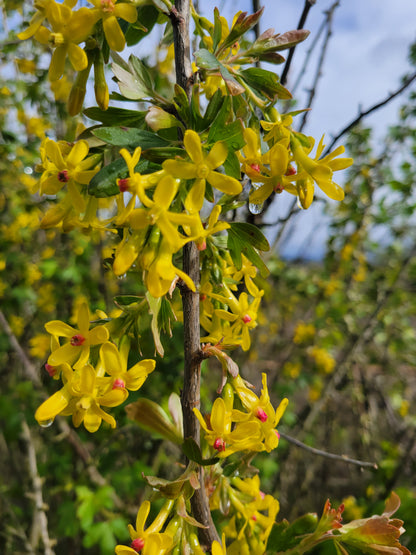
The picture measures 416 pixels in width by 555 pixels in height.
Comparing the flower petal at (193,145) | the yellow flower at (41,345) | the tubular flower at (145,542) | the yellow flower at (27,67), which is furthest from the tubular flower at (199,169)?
the yellow flower at (27,67)

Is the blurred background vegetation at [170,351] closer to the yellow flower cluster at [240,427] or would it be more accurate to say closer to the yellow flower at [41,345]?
the yellow flower at [41,345]

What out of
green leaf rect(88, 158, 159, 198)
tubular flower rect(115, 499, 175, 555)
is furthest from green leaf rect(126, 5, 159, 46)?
tubular flower rect(115, 499, 175, 555)

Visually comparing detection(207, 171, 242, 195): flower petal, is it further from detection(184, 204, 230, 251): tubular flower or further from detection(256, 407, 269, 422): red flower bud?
detection(256, 407, 269, 422): red flower bud

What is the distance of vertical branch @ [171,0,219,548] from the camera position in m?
0.72

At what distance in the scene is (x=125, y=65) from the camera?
696 mm

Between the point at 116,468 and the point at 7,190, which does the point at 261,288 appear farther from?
the point at 7,190

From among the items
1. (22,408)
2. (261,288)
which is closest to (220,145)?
(261,288)

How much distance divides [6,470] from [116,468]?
6.63 feet

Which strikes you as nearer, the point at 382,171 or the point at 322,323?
the point at 382,171

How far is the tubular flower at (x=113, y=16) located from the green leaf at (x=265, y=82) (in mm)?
213

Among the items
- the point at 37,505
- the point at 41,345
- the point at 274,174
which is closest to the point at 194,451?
the point at 274,174

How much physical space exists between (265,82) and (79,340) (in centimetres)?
56

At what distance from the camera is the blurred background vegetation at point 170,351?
7.79ft

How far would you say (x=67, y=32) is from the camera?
2.02 feet
